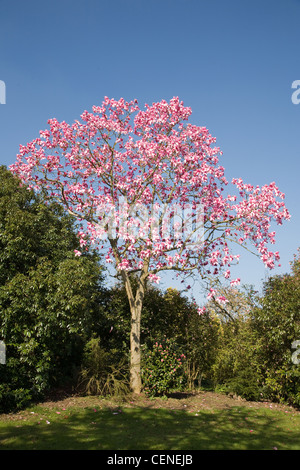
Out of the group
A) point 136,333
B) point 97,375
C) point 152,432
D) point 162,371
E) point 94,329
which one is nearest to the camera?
point 152,432

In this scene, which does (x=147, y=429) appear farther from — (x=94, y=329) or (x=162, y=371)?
(x=94, y=329)

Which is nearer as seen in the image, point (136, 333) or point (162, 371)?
point (162, 371)

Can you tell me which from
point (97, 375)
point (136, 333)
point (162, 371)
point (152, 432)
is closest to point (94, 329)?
point (136, 333)

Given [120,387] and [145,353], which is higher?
[145,353]

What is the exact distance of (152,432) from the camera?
9422mm

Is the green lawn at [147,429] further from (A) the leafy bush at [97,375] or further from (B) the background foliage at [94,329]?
(B) the background foliage at [94,329]

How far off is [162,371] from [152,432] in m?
4.64

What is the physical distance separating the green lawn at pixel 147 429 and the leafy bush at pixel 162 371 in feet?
4.57

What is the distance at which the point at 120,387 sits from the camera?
13.6 meters

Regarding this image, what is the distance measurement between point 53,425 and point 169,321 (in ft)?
27.2

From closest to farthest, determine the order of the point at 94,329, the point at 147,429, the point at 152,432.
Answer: the point at 152,432 < the point at 147,429 < the point at 94,329

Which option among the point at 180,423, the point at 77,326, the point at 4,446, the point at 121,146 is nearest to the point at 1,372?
the point at 77,326

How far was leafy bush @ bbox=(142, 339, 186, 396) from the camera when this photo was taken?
13.9m

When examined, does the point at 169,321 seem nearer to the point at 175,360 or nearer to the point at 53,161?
the point at 175,360
